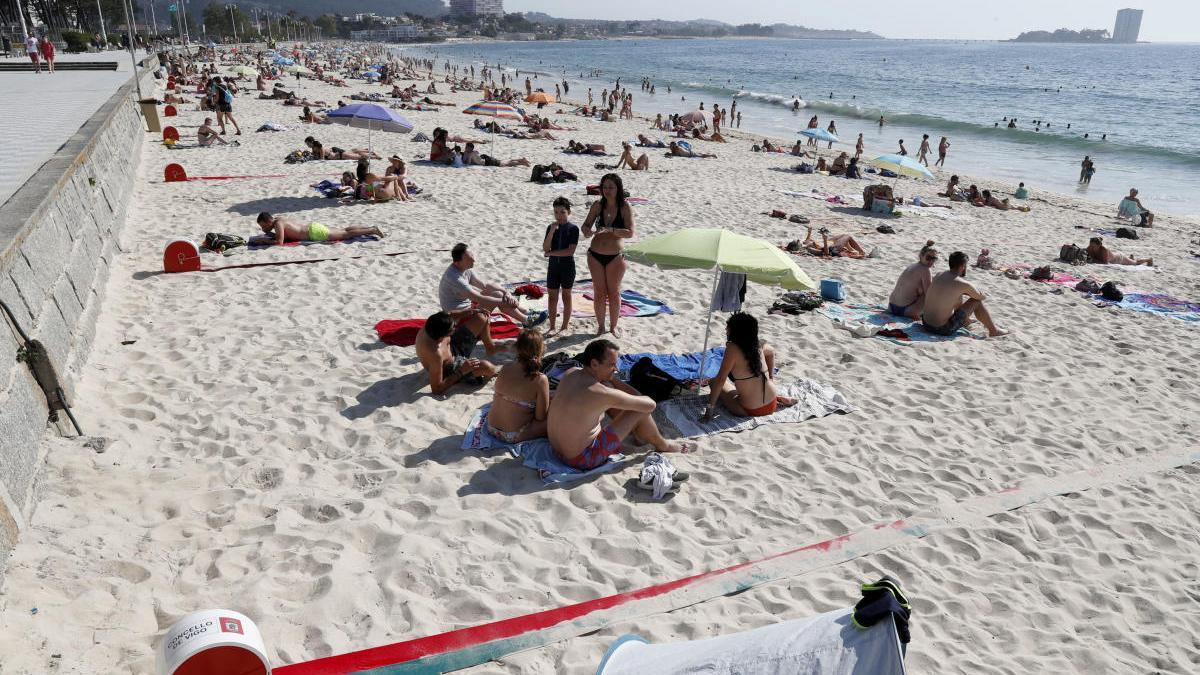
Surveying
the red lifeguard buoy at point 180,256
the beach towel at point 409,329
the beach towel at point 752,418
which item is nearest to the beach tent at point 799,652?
the beach towel at point 752,418

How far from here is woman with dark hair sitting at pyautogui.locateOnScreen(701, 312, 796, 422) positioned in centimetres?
518

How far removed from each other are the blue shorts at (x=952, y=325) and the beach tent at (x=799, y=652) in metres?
6.27

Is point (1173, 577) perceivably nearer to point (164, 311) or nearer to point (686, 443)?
point (686, 443)

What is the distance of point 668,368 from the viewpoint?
6.06 meters

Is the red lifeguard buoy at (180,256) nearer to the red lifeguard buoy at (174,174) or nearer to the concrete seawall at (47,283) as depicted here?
the concrete seawall at (47,283)

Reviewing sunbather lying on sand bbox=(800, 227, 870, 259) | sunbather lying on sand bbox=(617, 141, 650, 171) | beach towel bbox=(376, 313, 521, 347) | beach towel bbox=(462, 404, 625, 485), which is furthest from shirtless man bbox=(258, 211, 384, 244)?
sunbather lying on sand bbox=(617, 141, 650, 171)

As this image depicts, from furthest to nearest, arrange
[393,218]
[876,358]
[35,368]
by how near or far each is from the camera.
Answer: [393,218]
[876,358]
[35,368]

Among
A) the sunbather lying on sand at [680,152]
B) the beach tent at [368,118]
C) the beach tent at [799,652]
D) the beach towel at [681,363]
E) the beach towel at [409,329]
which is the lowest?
the beach towel at [681,363]

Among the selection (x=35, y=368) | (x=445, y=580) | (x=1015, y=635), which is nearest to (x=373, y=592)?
(x=445, y=580)

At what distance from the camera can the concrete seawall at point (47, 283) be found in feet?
12.0

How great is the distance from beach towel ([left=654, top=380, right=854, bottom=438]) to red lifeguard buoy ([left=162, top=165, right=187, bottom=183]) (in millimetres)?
11150

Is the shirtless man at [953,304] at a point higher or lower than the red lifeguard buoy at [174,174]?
lower

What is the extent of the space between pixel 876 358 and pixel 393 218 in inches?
296

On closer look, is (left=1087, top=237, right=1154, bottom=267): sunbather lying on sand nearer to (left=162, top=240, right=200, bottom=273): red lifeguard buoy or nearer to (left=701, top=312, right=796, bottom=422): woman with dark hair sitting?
(left=701, top=312, right=796, bottom=422): woman with dark hair sitting
